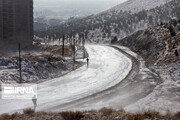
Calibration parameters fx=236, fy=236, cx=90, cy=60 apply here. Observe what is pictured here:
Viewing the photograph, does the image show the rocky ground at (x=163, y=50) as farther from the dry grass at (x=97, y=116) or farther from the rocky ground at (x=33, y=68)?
the dry grass at (x=97, y=116)

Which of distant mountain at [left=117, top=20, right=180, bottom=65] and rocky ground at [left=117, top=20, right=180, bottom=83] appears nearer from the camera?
rocky ground at [left=117, top=20, right=180, bottom=83]

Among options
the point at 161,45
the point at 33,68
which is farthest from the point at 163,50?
the point at 33,68

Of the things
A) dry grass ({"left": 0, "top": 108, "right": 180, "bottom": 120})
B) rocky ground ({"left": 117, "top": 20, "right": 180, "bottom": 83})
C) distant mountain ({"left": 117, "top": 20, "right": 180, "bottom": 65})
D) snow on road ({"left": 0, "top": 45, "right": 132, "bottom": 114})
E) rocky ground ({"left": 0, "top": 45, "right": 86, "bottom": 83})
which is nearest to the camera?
dry grass ({"left": 0, "top": 108, "right": 180, "bottom": 120})

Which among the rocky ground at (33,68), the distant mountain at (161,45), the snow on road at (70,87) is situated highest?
the distant mountain at (161,45)

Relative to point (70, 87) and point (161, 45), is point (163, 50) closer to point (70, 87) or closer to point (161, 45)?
point (161, 45)

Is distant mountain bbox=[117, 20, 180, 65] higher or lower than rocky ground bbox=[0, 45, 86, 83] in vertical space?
higher

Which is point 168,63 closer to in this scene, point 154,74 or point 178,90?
point 154,74

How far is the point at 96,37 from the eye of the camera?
160m

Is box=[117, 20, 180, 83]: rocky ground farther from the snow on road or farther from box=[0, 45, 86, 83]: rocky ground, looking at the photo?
box=[0, 45, 86, 83]: rocky ground

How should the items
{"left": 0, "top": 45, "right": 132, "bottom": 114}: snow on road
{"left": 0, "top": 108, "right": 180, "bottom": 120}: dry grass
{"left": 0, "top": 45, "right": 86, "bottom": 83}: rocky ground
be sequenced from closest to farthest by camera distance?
{"left": 0, "top": 108, "right": 180, "bottom": 120}: dry grass < {"left": 0, "top": 45, "right": 132, "bottom": 114}: snow on road < {"left": 0, "top": 45, "right": 86, "bottom": 83}: rocky ground

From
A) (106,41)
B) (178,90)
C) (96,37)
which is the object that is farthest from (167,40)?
(96,37)

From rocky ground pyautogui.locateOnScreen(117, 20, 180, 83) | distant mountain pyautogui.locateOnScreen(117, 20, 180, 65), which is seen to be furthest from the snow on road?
distant mountain pyautogui.locateOnScreen(117, 20, 180, 65)

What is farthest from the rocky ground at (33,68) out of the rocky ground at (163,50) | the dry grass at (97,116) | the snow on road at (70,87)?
the rocky ground at (163,50)

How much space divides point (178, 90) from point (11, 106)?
70.1 feet
